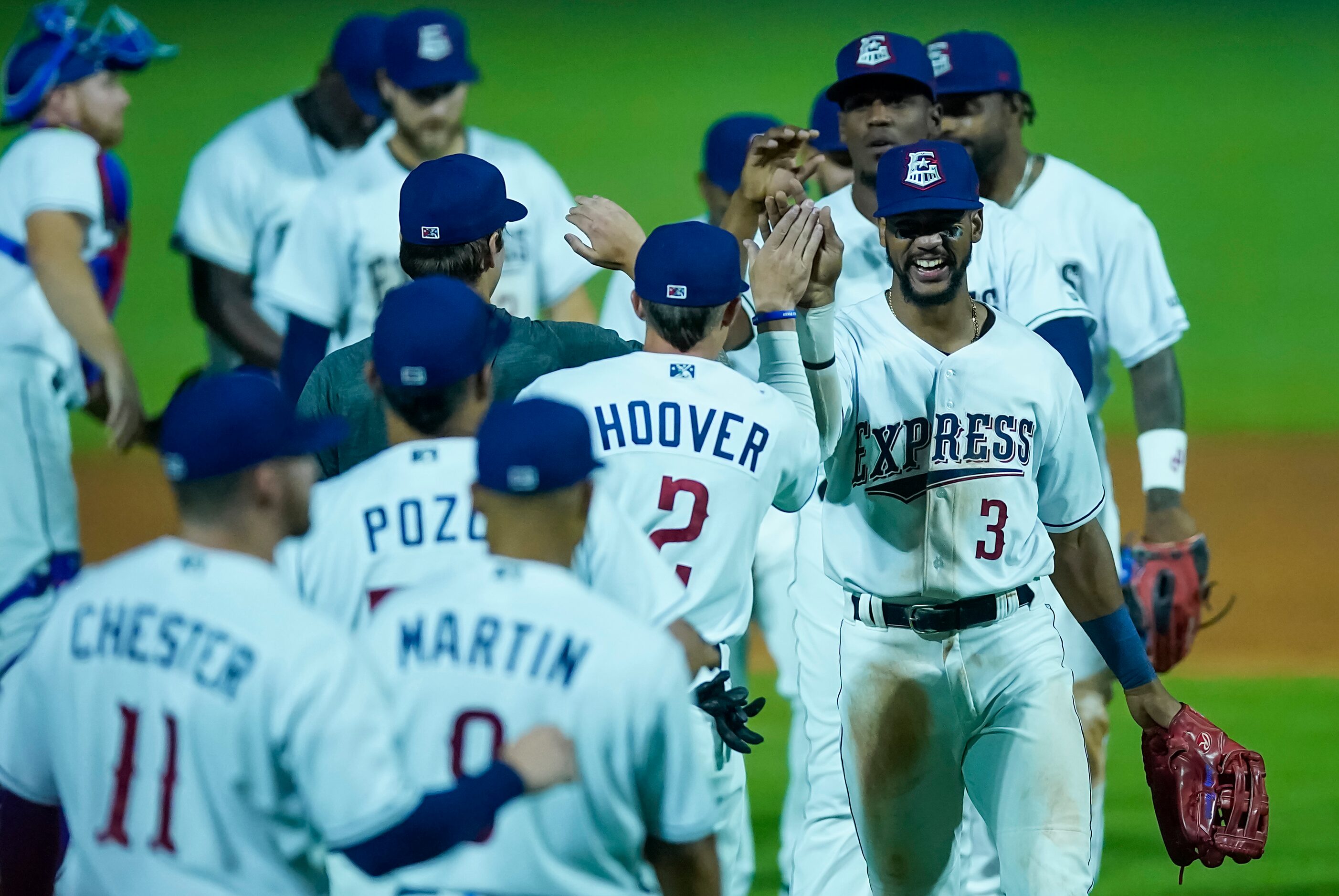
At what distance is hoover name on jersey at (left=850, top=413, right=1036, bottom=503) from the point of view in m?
4.08

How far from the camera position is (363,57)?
7.09 m

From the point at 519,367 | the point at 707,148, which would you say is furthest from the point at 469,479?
the point at 707,148

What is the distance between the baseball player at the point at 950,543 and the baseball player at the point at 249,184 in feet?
13.2

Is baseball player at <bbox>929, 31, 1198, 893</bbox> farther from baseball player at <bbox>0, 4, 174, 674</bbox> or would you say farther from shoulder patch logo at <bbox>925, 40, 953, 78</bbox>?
baseball player at <bbox>0, 4, 174, 674</bbox>

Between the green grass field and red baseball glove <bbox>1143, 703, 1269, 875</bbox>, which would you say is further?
the green grass field

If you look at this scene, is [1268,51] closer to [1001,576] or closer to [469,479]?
[1001,576]

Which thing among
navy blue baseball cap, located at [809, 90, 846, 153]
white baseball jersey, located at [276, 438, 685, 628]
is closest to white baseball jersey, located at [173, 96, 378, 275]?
navy blue baseball cap, located at [809, 90, 846, 153]

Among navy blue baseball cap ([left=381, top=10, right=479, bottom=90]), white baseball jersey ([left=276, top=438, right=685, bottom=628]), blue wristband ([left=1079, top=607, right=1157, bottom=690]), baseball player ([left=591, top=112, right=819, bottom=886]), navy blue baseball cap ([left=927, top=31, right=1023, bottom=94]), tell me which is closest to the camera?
white baseball jersey ([left=276, top=438, right=685, bottom=628])

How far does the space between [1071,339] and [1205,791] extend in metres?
1.26

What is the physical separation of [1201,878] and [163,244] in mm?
14280

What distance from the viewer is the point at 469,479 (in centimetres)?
300

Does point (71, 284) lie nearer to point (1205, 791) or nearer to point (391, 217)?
point (391, 217)

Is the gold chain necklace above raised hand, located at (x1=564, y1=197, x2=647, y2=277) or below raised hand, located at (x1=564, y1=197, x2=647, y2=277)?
below

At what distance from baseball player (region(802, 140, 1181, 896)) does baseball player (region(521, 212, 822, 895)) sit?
0.78 feet
